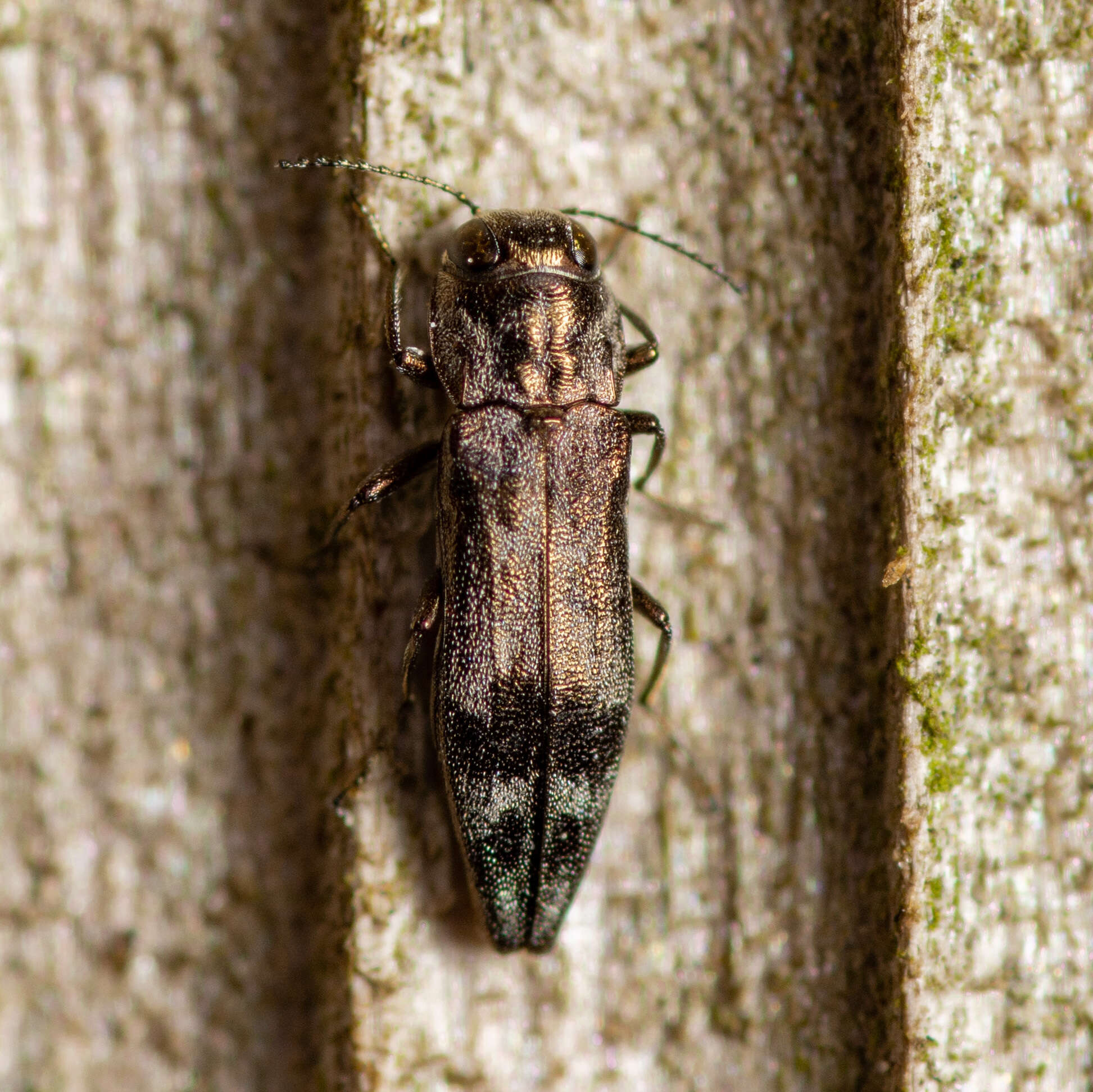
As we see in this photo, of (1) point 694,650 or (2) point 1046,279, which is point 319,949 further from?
(2) point 1046,279

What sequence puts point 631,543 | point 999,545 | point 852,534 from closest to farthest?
point 999,545 < point 852,534 < point 631,543

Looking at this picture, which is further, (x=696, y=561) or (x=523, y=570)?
(x=696, y=561)

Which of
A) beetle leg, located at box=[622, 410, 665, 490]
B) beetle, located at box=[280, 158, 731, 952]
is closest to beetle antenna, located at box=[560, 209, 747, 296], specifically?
beetle, located at box=[280, 158, 731, 952]

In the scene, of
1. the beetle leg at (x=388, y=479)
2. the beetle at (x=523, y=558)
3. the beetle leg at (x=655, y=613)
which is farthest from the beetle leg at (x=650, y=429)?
the beetle leg at (x=388, y=479)

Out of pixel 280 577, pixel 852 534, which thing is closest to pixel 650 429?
pixel 852 534

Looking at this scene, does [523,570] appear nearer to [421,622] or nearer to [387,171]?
[421,622]

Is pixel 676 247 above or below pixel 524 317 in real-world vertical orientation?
above

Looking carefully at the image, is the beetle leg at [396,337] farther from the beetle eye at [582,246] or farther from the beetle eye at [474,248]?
the beetle eye at [582,246]

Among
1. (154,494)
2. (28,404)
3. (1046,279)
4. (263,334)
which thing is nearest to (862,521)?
(1046,279)
